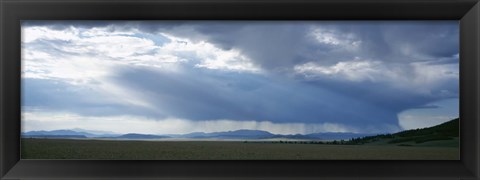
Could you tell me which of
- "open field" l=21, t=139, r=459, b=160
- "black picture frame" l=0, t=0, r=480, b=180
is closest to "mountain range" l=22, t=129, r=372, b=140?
"open field" l=21, t=139, r=459, b=160

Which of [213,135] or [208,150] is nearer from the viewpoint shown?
[208,150]

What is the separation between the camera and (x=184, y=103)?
226 cm

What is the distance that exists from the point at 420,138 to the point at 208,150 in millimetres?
1096

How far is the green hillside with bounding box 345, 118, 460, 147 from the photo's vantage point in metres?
2.10

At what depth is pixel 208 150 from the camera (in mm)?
2045

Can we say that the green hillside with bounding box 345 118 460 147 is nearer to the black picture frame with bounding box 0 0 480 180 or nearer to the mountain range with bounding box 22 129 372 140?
the mountain range with bounding box 22 129 372 140

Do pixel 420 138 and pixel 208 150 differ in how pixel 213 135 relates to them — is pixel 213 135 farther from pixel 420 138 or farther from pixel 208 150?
pixel 420 138

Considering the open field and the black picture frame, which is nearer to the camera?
the black picture frame

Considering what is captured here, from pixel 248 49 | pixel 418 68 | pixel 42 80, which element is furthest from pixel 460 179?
pixel 42 80

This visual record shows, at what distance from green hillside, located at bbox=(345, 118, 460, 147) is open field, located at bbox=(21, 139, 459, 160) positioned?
0.20ft

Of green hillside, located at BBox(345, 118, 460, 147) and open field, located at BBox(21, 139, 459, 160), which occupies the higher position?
green hillside, located at BBox(345, 118, 460, 147)

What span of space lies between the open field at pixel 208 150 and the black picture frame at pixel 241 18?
0.29ft

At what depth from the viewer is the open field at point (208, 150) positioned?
186 cm

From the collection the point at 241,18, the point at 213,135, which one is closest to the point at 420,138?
the point at 213,135
